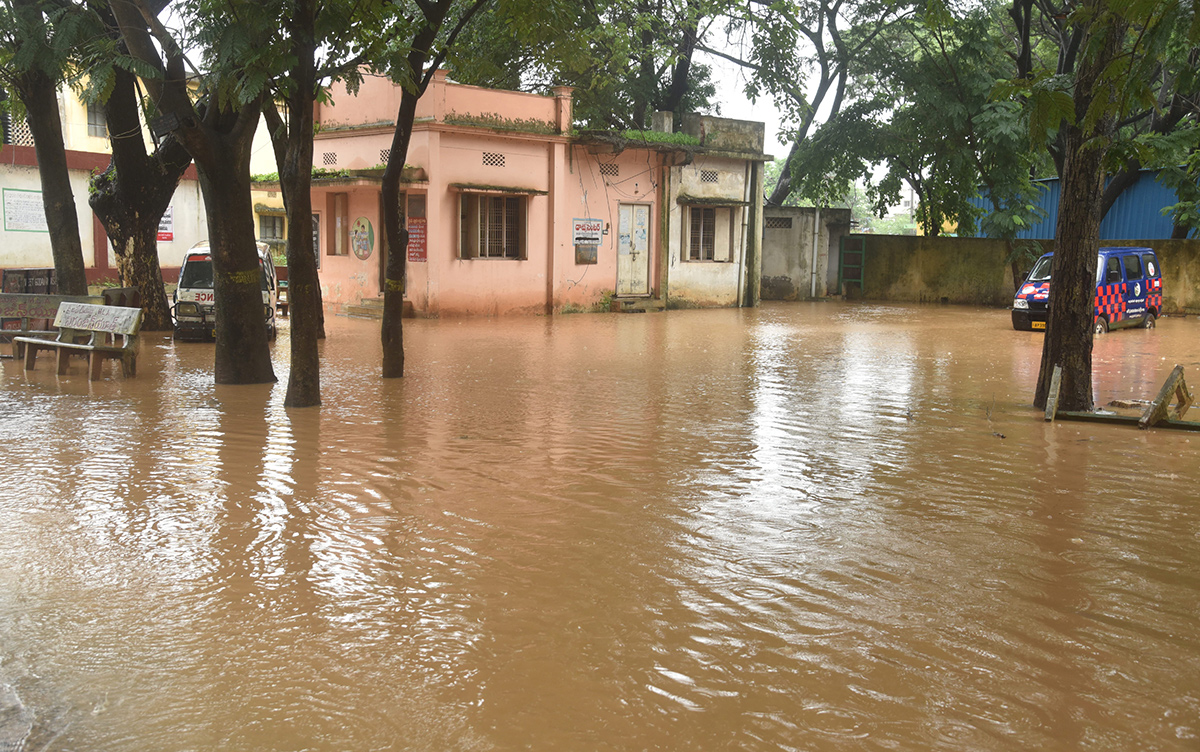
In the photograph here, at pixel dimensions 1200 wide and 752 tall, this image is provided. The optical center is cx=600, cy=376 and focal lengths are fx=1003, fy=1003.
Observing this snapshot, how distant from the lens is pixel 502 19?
13461 millimetres

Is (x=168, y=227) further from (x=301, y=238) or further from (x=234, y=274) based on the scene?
(x=301, y=238)

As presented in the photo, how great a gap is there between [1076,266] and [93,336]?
10808 mm

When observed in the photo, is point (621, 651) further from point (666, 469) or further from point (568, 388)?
point (568, 388)

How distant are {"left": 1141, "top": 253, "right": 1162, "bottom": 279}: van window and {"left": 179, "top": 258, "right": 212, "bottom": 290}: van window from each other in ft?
58.7

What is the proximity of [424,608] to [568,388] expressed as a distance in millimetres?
7085

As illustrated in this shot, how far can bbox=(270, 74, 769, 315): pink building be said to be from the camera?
21.2m

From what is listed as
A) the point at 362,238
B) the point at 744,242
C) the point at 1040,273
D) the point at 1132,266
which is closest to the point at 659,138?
the point at 744,242

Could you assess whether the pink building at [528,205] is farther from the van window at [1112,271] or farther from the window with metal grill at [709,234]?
the van window at [1112,271]

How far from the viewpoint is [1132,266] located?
20016 mm

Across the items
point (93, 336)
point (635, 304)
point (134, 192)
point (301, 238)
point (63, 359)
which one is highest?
point (134, 192)

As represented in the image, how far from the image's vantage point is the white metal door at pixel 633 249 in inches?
Result: 979

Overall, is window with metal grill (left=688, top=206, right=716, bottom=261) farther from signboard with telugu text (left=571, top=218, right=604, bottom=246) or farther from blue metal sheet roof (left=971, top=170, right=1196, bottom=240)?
blue metal sheet roof (left=971, top=170, right=1196, bottom=240)

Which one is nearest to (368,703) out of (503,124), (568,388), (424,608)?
(424,608)

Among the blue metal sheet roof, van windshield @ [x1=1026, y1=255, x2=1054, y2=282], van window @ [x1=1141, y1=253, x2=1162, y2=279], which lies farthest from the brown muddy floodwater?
the blue metal sheet roof
